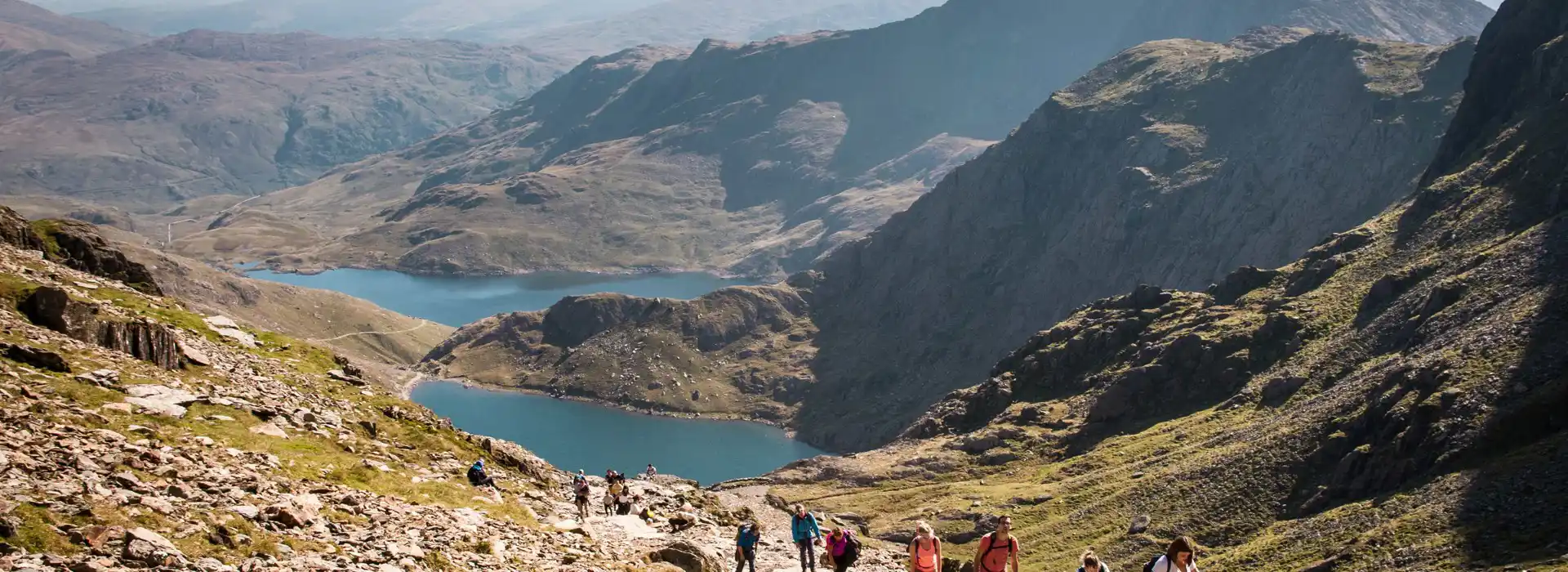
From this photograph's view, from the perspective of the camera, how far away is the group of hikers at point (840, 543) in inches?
1377

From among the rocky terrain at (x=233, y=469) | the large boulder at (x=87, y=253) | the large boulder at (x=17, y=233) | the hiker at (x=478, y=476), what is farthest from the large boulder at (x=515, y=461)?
the large boulder at (x=17, y=233)

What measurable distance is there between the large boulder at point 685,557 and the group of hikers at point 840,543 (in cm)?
138

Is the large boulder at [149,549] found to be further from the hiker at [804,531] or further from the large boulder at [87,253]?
the large boulder at [87,253]

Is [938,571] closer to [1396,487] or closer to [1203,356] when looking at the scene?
[1396,487]

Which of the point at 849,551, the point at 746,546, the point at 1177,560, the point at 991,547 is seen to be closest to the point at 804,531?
the point at 746,546

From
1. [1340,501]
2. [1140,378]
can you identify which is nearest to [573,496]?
[1340,501]

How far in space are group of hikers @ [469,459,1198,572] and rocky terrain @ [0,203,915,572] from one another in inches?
42.7

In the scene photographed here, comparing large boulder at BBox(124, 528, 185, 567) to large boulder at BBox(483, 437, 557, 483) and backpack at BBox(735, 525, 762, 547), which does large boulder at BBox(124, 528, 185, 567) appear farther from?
large boulder at BBox(483, 437, 557, 483)

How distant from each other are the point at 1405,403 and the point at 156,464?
10460 centimetres

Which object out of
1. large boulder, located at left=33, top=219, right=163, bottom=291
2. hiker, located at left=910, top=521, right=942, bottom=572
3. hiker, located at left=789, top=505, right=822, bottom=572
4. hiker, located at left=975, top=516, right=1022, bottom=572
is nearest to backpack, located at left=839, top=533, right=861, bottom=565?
hiker, located at left=789, top=505, right=822, bottom=572

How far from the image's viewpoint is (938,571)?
132ft

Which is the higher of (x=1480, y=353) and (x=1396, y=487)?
(x=1480, y=353)

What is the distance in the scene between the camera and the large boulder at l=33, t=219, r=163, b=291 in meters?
81.2

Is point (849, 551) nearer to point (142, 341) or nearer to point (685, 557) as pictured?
point (685, 557)
